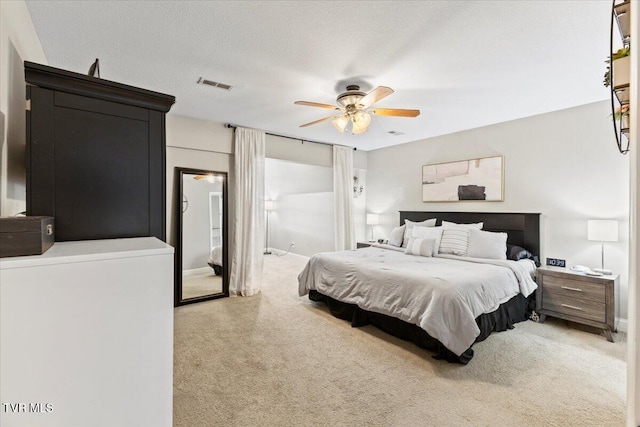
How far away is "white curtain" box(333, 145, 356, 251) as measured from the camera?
563 centimetres

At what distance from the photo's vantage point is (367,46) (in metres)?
2.22

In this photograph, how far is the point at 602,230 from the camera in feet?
10.0

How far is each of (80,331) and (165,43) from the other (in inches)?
87.7

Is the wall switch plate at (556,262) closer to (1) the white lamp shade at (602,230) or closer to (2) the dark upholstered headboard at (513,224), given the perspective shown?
(2) the dark upholstered headboard at (513,224)

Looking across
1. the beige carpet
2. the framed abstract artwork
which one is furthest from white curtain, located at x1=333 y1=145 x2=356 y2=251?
the beige carpet

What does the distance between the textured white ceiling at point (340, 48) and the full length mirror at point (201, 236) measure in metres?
1.22

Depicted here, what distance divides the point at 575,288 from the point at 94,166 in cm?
425

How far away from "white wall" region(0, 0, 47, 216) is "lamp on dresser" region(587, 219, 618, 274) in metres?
4.64

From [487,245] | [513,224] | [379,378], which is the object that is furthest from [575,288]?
[379,378]

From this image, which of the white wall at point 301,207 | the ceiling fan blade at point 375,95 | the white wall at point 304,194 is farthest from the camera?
the white wall at point 301,207

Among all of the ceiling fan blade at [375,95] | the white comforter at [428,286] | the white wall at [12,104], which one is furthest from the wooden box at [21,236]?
the white comforter at [428,286]

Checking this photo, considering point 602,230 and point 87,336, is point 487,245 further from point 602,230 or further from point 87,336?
point 87,336

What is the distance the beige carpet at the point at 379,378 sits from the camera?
1863mm

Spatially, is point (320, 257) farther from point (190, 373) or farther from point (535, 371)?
point (535, 371)
